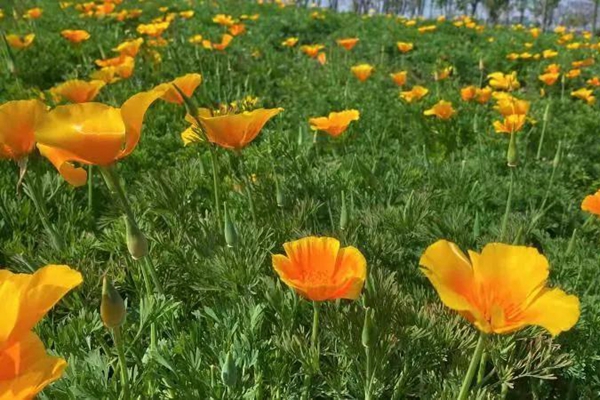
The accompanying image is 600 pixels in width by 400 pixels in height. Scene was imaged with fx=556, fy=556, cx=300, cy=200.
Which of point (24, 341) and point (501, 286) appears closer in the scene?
point (24, 341)

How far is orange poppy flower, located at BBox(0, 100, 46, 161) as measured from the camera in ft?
3.74

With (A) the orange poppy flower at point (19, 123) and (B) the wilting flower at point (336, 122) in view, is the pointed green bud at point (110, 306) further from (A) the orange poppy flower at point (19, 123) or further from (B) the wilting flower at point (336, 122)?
(B) the wilting flower at point (336, 122)

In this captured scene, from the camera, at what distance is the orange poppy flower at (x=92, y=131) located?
98 cm

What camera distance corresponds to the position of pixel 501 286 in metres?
0.90

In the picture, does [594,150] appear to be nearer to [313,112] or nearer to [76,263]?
[313,112]

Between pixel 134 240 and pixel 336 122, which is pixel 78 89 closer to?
pixel 336 122

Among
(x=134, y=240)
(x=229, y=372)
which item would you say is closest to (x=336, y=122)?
(x=134, y=240)

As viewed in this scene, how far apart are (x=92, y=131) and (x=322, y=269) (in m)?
Result: 0.52

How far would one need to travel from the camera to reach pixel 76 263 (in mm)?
1489

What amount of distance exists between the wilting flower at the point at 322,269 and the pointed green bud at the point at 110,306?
272mm

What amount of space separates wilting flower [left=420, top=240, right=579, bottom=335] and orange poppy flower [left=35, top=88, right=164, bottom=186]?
0.58m

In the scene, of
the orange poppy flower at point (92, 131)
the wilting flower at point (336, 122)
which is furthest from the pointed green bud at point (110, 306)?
the wilting flower at point (336, 122)

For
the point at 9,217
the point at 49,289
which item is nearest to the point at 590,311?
the point at 49,289

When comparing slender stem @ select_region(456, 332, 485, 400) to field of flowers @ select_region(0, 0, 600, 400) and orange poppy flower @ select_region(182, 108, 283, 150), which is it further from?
orange poppy flower @ select_region(182, 108, 283, 150)
